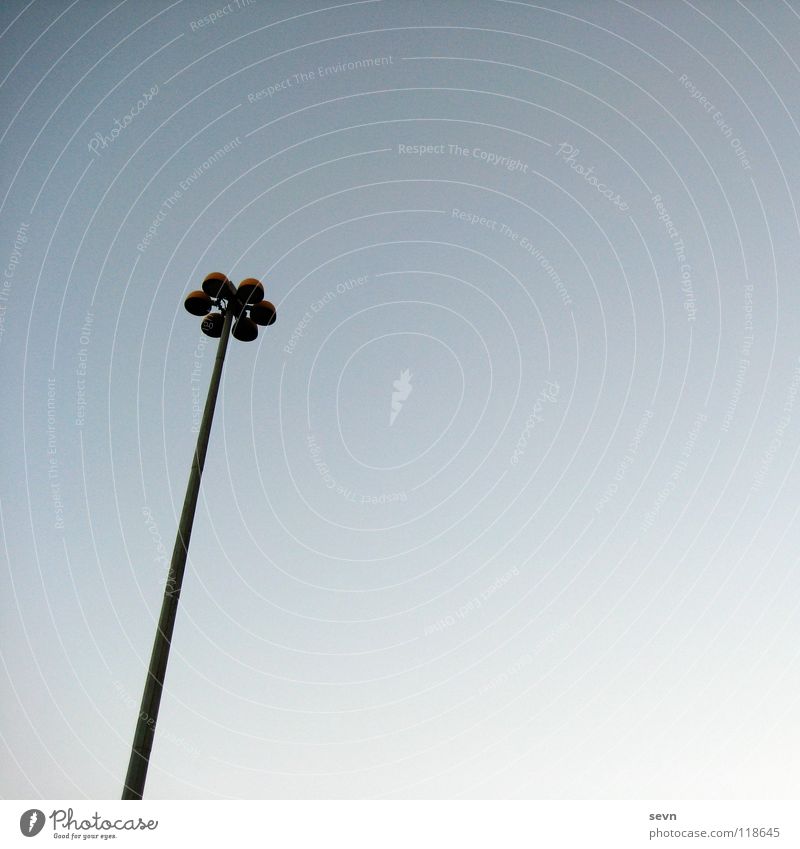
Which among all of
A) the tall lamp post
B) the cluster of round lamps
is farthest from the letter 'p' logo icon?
the cluster of round lamps

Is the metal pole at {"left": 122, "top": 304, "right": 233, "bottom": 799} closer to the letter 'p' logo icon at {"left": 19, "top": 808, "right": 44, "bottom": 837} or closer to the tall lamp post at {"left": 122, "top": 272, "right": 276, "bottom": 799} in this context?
the tall lamp post at {"left": 122, "top": 272, "right": 276, "bottom": 799}

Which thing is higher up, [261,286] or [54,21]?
[54,21]

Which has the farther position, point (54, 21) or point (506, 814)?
point (54, 21)

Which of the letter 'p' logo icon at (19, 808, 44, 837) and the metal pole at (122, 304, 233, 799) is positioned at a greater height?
the metal pole at (122, 304, 233, 799)

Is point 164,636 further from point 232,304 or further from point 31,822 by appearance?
point 232,304

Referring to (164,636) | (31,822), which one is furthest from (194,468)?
(31,822)

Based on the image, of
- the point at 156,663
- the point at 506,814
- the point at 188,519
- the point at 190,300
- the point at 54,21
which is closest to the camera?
the point at 506,814

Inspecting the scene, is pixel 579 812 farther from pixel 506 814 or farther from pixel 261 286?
pixel 261 286

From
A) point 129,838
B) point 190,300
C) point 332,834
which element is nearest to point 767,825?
point 332,834
